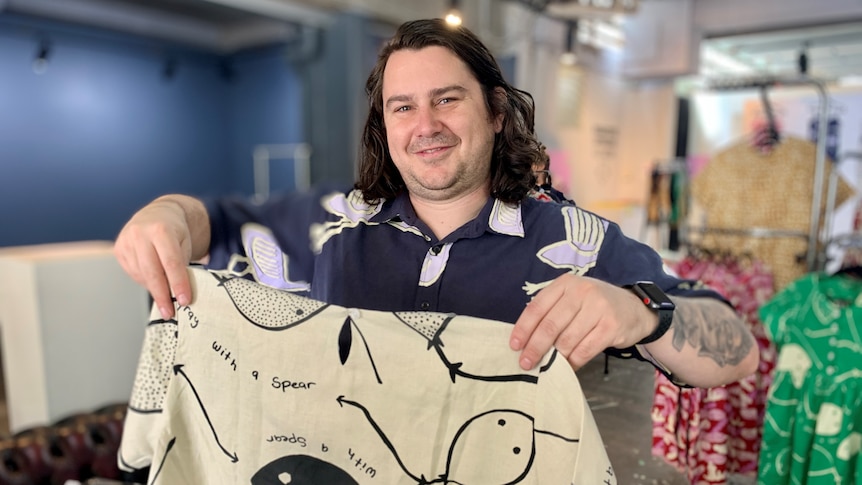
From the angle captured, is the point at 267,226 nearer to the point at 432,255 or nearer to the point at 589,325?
the point at 432,255

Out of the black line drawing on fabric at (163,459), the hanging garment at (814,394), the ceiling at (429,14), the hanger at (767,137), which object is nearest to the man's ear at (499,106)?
the black line drawing on fabric at (163,459)

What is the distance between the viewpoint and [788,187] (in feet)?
7.27

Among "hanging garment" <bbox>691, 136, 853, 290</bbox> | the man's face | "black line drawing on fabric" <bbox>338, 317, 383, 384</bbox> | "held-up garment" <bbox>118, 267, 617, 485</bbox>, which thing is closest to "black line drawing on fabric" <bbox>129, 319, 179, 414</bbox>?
"held-up garment" <bbox>118, 267, 617, 485</bbox>

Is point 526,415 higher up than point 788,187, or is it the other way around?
point 788,187

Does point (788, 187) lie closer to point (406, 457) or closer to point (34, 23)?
point (406, 457)

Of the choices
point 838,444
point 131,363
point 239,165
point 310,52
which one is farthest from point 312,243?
point 239,165

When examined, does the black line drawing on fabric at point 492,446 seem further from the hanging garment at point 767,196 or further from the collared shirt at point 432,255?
the hanging garment at point 767,196

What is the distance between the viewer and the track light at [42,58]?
4.26m

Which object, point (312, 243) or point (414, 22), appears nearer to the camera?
point (414, 22)

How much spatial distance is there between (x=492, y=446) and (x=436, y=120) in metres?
0.37

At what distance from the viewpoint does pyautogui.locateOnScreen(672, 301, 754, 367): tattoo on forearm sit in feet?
2.06

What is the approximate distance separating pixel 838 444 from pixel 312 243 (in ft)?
3.30

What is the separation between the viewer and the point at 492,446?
2.05ft

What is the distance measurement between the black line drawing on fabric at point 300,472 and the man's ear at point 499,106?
446 mm
